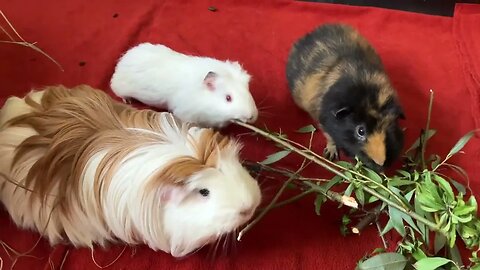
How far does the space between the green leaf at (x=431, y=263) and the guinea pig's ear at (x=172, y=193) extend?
1.49 feet

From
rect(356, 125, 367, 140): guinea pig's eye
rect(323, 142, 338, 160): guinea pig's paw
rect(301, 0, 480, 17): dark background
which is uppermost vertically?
rect(301, 0, 480, 17): dark background

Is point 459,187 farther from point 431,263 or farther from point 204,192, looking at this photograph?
point 204,192

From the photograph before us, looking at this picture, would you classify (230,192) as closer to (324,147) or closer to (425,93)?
(324,147)

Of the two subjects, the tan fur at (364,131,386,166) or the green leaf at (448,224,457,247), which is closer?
the green leaf at (448,224,457,247)

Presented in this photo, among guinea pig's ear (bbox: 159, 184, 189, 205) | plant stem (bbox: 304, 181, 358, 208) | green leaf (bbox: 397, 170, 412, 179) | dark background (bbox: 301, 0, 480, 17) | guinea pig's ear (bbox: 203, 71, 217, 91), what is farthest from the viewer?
dark background (bbox: 301, 0, 480, 17)

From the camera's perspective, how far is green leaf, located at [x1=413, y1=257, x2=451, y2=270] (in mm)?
1136

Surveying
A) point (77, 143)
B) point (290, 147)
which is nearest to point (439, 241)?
point (290, 147)

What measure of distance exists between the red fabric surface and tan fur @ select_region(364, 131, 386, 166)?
173mm

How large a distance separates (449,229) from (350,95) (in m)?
0.38

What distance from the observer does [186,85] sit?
1.49 meters

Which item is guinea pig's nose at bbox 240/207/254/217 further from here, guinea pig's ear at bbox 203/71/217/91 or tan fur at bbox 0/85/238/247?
guinea pig's ear at bbox 203/71/217/91

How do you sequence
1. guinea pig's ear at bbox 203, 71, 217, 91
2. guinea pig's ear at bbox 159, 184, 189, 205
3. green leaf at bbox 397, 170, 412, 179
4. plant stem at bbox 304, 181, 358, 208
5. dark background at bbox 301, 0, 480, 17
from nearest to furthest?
guinea pig's ear at bbox 159, 184, 189, 205, plant stem at bbox 304, 181, 358, 208, green leaf at bbox 397, 170, 412, 179, guinea pig's ear at bbox 203, 71, 217, 91, dark background at bbox 301, 0, 480, 17

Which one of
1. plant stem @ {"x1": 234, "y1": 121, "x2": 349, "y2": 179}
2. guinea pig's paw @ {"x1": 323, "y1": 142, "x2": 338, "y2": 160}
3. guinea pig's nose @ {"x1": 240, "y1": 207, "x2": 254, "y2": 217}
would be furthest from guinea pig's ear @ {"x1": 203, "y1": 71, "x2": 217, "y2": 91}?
guinea pig's nose @ {"x1": 240, "y1": 207, "x2": 254, "y2": 217}

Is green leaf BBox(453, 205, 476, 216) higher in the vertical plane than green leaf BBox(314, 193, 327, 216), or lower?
higher
